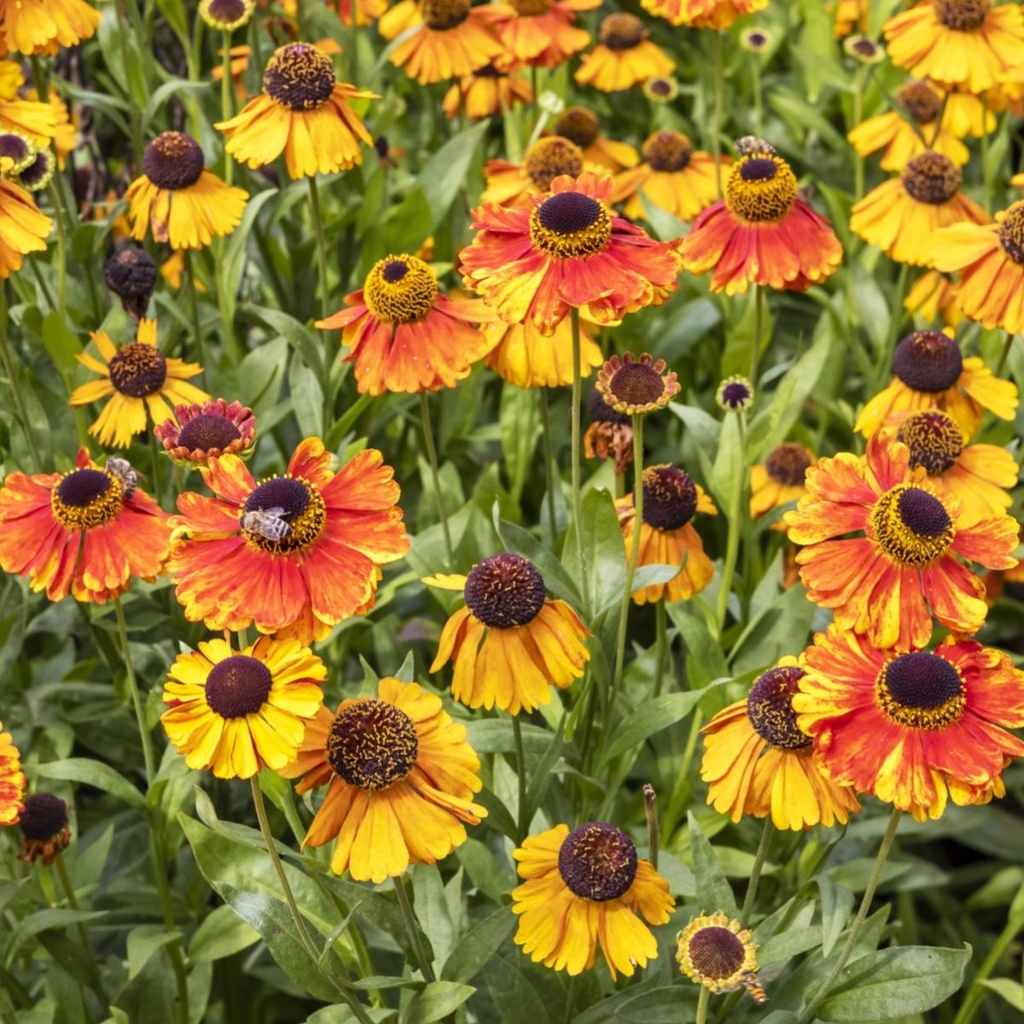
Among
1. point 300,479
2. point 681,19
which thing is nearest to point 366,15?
point 681,19

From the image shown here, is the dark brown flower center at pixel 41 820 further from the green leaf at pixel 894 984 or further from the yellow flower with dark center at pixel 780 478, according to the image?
the yellow flower with dark center at pixel 780 478

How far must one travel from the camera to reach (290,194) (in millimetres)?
2359

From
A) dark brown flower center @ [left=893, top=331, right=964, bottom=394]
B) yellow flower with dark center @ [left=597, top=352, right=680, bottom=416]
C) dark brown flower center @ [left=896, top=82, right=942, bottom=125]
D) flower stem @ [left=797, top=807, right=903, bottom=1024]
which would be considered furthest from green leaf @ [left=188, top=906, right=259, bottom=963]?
dark brown flower center @ [left=896, top=82, right=942, bottom=125]

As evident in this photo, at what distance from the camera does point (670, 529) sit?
1.79 metres

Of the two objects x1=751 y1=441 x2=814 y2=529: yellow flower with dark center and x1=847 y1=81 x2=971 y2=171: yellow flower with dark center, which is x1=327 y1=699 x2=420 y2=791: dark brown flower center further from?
x1=847 y1=81 x2=971 y2=171: yellow flower with dark center

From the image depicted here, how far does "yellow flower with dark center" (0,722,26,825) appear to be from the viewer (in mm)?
1298

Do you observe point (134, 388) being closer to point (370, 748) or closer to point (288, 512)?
point (288, 512)

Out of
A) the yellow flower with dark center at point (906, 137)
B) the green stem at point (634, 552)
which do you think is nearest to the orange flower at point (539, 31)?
the yellow flower with dark center at point (906, 137)

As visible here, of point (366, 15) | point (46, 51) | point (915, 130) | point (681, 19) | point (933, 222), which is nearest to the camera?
point (46, 51)

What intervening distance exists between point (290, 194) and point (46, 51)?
497 mm

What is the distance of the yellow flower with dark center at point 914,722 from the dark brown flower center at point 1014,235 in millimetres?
788

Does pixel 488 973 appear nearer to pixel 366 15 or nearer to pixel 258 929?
pixel 258 929

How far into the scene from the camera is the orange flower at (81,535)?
4.97ft

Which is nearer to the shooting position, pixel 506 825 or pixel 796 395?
pixel 506 825
